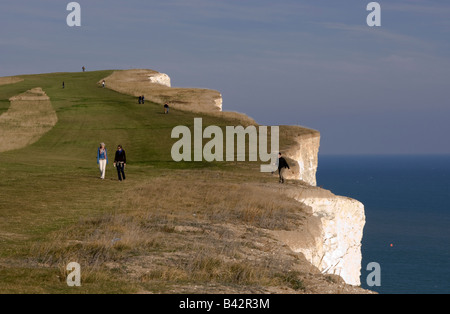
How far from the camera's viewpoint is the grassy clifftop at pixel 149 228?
13.5 metres

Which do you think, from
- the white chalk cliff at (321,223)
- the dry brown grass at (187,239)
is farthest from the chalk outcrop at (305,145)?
the dry brown grass at (187,239)

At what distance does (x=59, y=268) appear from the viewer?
1359 cm

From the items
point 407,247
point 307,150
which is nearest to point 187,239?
point 307,150

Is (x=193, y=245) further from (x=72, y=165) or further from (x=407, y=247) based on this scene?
(x=407, y=247)

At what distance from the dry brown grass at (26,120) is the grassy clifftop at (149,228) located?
34.4 ft

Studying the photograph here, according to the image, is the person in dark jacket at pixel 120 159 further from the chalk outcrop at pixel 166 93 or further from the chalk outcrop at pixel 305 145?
the chalk outcrop at pixel 166 93

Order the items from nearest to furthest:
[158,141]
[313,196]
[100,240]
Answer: [100,240] → [313,196] → [158,141]

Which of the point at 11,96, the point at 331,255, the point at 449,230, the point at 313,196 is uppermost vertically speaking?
the point at 11,96

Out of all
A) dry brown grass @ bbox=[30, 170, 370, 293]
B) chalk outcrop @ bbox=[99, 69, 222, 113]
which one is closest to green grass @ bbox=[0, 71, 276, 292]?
dry brown grass @ bbox=[30, 170, 370, 293]

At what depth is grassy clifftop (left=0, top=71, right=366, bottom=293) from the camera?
532 inches

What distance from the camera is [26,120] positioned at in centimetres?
6944
